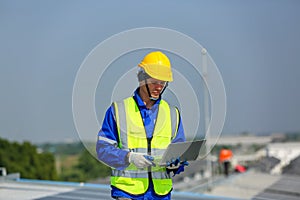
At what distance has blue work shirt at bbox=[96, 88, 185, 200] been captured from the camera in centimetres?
318

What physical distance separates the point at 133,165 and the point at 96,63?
0.65 metres

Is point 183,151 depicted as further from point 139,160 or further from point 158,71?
point 158,71

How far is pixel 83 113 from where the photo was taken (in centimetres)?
320

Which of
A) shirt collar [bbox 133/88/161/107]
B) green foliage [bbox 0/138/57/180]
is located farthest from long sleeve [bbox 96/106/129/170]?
green foliage [bbox 0/138/57/180]

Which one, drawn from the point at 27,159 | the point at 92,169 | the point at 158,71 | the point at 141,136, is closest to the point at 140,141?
the point at 141,136

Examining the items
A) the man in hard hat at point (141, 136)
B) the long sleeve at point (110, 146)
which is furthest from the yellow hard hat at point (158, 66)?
the long sleeve at point (110, 146)

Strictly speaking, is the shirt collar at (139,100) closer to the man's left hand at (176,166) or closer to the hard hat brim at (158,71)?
the hard hat brim at (158,71)

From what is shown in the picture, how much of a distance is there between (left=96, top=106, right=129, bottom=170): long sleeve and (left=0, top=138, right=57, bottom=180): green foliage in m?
30.4

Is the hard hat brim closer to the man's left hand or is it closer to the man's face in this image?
the man's face

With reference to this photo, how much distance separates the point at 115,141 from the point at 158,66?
1.68 ft

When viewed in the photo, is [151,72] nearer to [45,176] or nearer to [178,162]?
[178,162]

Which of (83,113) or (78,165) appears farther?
(78,165)

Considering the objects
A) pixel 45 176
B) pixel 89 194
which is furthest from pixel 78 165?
pixel 89 194

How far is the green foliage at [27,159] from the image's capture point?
113 ft
